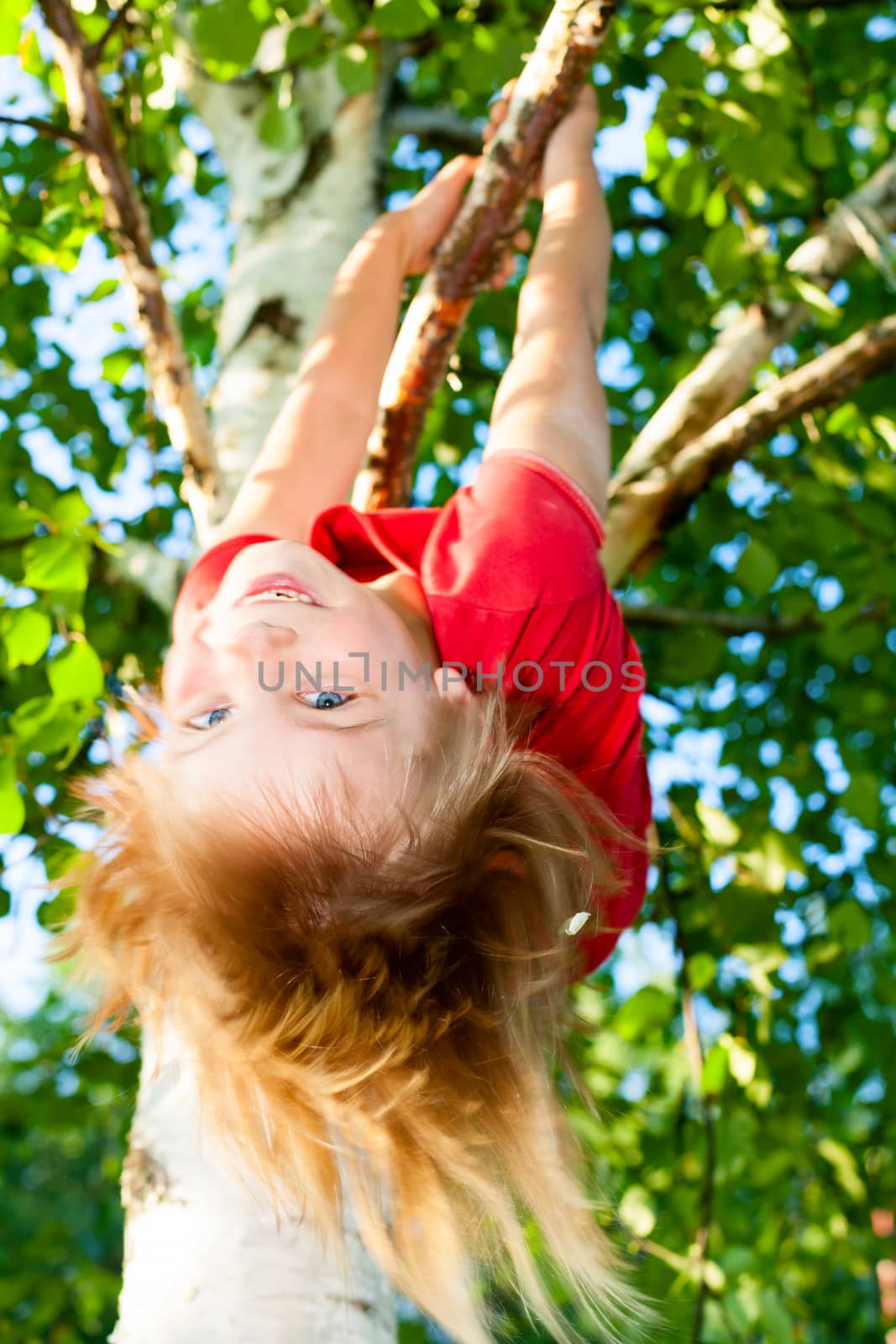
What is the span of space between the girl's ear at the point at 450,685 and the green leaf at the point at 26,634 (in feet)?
1.57

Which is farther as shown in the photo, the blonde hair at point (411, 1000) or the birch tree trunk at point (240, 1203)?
the blonde hair at point (411, 1000)

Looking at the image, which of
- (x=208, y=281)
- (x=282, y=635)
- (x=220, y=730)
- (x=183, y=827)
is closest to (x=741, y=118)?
(x=282, y=635)

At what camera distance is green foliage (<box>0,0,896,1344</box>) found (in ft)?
5.70

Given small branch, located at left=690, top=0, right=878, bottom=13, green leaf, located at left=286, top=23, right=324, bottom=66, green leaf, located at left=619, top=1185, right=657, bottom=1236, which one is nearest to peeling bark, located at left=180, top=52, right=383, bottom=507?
green leaf, located at left=286, top=23, right=324, bottom=66

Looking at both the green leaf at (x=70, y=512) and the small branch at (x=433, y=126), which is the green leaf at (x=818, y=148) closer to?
the small branch at (x=433, y=126)

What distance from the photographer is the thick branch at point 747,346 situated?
1.74 metres

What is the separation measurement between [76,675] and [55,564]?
14 cm

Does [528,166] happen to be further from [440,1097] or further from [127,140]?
[440,1097]

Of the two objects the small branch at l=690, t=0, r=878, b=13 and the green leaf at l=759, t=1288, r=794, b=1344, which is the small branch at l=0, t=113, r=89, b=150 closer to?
the small branch at l=690, t=0, r=878, b=13

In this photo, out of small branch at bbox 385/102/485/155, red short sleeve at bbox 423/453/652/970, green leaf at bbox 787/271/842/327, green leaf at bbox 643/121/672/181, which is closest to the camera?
red short sleeve at bbox 423/453/652/970

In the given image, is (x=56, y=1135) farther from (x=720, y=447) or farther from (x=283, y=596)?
(x=720, y=447)

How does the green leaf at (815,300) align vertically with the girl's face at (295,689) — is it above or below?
above

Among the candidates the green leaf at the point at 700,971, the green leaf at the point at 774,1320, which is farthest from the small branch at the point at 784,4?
the green leaf at the point at 774,1320

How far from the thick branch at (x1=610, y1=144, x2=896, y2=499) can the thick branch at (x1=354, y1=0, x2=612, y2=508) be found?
33 cm
